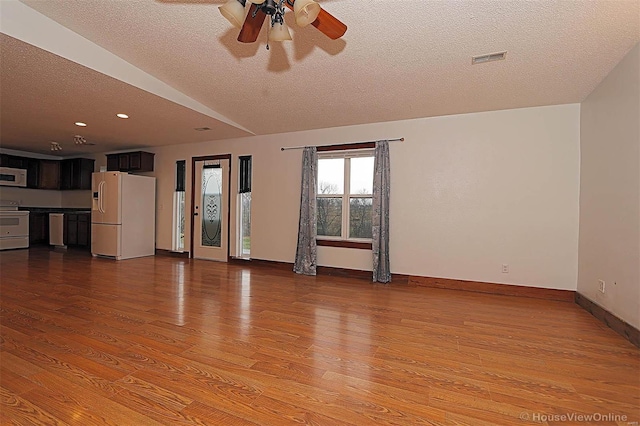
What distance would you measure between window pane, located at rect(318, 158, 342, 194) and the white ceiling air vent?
103 inches

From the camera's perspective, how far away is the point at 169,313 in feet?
10.4

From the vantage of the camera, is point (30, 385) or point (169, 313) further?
point (169, 313)

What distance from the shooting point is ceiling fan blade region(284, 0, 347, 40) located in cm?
204

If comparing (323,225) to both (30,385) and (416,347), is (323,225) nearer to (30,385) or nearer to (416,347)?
(416,347)

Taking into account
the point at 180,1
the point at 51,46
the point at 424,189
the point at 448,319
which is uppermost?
the point at 180,1

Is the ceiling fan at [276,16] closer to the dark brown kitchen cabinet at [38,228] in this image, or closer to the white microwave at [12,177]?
the white microwave at [12,177]

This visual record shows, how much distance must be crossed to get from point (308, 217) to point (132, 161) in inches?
179

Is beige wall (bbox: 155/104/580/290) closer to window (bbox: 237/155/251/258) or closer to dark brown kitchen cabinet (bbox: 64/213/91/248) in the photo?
window (bbox: 237/155/251/258)

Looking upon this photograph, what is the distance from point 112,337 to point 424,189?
4.15m

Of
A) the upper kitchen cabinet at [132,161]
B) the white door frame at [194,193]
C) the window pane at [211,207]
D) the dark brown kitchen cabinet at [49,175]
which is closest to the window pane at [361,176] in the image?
the white door frame at [194,193]

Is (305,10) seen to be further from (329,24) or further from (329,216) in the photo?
(329,216)

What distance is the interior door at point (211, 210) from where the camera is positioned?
638cm

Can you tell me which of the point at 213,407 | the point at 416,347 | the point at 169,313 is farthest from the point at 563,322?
the point at 169,313

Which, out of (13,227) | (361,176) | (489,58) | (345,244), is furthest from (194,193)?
(489,58)
